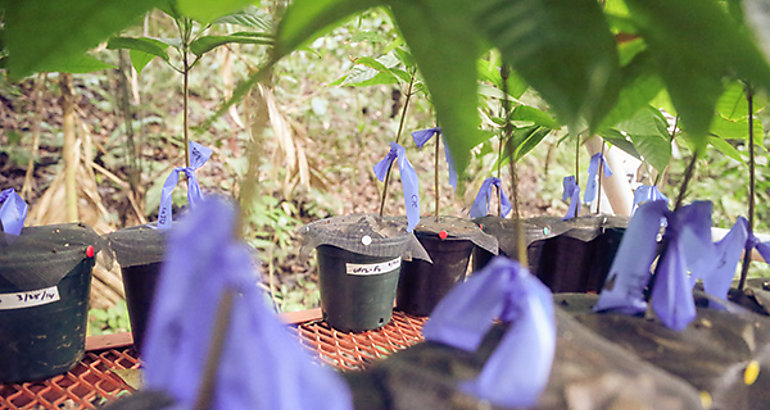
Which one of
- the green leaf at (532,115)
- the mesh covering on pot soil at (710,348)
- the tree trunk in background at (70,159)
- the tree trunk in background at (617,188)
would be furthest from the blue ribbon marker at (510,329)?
the tree trunk in background at (70,159)

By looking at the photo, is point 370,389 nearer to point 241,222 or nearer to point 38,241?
point 241,222

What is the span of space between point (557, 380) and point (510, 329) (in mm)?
38

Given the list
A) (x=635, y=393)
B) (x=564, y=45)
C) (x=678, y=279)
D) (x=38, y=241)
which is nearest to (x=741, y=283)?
(x=678, y=279)

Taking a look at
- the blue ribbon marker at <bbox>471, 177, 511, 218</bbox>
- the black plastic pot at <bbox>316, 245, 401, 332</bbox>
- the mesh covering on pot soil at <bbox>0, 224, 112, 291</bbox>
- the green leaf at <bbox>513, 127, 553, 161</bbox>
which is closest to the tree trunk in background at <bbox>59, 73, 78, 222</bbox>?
the mesh covering on pot soil at <bbox>0, 224, 112, 291</bbox>

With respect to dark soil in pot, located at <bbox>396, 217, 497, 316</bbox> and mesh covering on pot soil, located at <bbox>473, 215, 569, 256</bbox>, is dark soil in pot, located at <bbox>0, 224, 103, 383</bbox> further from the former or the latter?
mesh covering on pot soil, located at <bbox>473, 215, 569, 256</bbox>

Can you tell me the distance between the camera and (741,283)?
0.49 metres

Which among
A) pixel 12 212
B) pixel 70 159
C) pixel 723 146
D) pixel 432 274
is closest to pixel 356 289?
pixel 432 274

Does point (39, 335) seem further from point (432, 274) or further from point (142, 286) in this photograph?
point (432, 274)

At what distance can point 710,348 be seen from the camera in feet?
1.06

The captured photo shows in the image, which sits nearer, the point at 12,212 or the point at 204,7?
the point at 204,7

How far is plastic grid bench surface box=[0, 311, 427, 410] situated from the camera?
0.58m

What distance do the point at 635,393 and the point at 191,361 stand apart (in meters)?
0.22

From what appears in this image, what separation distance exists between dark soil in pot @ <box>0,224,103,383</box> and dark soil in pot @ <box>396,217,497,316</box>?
0.59 meters

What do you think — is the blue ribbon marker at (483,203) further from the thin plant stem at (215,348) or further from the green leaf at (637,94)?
the thin plant stem at (215,348)
